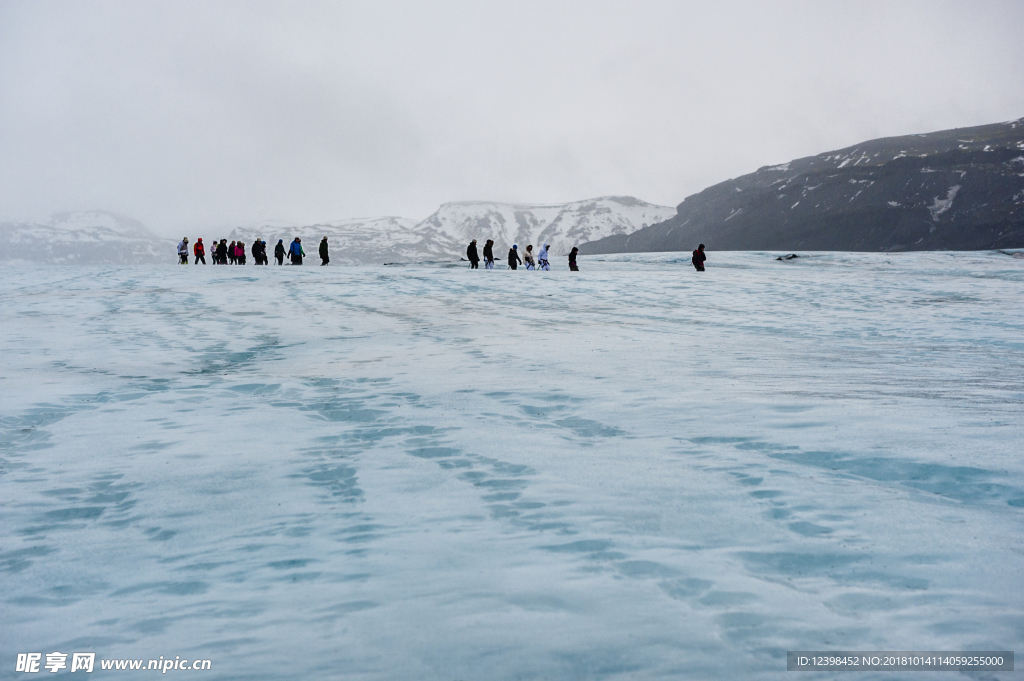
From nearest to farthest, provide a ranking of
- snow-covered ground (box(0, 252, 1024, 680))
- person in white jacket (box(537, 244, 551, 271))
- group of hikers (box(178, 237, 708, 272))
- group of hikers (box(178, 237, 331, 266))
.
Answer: snow-covered ground (box(0, 252, 1024, 680))
group of hikers (box(178, 237, 708, 272))
person in white jacket (box(537, 244, 551, 271))
group of hikers (box(178, 237, 331, 266))

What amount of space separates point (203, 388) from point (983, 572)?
29.2 feet

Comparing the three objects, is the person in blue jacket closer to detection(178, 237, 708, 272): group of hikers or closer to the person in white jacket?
detection(178, 237, 708, 272): group of hikers

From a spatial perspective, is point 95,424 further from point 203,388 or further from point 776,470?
point 776,470

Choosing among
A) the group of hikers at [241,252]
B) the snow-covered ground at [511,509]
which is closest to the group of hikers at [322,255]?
the group of hikers at [241,252]

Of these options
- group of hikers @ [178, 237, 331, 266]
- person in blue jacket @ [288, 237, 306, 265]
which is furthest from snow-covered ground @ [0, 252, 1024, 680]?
group of hikers @ [178, 237, 331, 266]

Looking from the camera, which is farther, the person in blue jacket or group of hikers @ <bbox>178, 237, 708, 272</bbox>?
the person in blue jacket

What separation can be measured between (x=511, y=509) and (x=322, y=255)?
106 feet

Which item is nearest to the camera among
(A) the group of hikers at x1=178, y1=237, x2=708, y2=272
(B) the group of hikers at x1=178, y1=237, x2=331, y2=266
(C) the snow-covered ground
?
(C) the snow-covered ground

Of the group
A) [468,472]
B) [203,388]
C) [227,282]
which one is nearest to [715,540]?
[468,472]

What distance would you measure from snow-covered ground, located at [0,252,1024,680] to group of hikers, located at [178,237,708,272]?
1983 cm

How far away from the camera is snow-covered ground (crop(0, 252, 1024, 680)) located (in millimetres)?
3217

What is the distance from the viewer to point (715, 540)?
4059 mm

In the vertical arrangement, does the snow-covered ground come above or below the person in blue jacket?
below

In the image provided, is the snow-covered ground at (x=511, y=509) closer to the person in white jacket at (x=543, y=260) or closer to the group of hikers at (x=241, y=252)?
the person in white jacket at (x=543, y=260)
